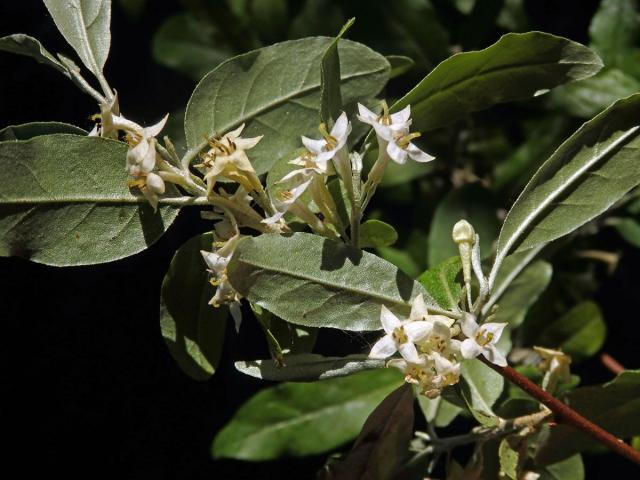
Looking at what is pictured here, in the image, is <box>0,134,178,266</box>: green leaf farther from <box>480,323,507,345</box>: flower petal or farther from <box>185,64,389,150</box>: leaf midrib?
<box>480,323,507,345</box>: flower petal

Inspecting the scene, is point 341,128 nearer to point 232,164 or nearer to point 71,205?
point 232,164

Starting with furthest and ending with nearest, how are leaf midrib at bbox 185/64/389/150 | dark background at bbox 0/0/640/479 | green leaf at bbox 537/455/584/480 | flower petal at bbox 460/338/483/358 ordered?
dark background at bbox 0/0/640/479, green leaf at bbox 537/455/584/480, leaf midrib at bbox 185/64/389/150, flower petal at bbox 460/338/483/358

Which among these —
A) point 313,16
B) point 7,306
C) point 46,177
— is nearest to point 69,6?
point 46,177

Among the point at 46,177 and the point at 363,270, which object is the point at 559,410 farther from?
the point at 46,177

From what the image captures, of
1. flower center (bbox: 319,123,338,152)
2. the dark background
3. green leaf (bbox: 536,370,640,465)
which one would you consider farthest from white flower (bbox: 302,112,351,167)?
the dark background

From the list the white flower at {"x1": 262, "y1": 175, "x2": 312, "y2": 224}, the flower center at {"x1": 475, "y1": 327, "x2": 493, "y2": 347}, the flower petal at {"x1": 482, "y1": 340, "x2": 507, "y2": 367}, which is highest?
the white flower at {"x1": 262, "y1": 175, "x2": 312, "y2": 224}

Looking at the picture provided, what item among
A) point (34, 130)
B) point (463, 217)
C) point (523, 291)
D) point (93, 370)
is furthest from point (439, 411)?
point (93, 370)
